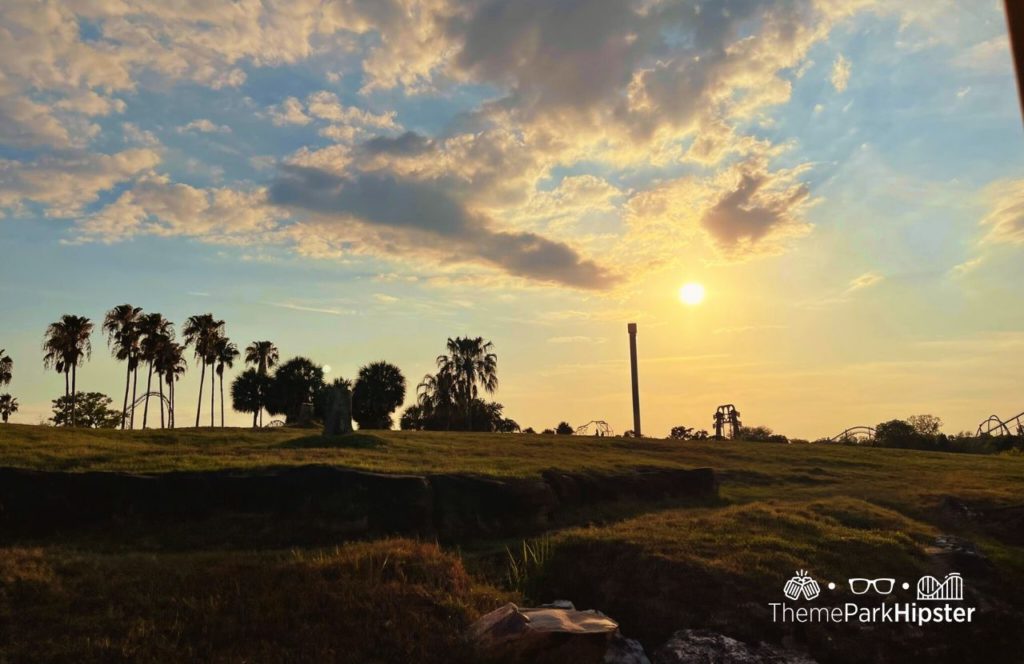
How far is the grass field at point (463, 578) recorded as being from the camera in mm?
9758

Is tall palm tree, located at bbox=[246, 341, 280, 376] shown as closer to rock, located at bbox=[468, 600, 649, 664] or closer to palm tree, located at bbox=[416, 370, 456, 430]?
palm tree, located at bbox=[416, 370, 456, 430]

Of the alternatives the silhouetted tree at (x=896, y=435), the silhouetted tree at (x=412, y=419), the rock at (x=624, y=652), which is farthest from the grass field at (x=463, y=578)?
the silhouetted tree at (x=412, y=419)

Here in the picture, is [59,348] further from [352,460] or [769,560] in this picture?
[769,560]

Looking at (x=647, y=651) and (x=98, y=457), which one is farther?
(x=98, y=457)

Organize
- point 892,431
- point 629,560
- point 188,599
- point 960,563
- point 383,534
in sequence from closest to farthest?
1. point 188,599
2. point 629,560
3. point 960,563
4. point 383,534
5. point 892,431

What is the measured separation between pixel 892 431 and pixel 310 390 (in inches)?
2358

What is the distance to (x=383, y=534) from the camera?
17.2 meters

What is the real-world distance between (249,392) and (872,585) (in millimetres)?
86791

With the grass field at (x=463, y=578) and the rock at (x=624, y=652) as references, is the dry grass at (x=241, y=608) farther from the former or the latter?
the rock at (x=624, y=652)

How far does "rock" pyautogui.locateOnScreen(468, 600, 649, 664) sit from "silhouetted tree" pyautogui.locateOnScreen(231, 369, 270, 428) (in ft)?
279

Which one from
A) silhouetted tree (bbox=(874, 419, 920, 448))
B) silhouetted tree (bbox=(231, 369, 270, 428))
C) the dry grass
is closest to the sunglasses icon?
the dry grass

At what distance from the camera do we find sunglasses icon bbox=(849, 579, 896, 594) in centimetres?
1366

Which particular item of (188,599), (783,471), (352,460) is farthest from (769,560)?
(783,471)

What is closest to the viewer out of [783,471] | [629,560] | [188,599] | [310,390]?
[188,599]
